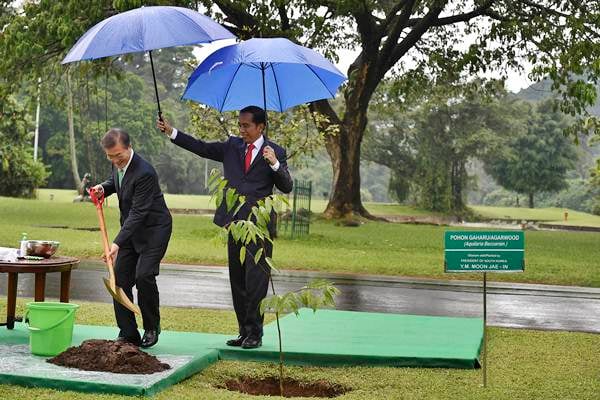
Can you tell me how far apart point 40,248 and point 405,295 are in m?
6.70

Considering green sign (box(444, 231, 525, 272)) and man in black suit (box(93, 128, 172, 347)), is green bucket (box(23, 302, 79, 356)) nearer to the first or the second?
man in black suit (box(93, 128, 172, 347))

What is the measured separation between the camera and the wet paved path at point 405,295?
1218 centimetres

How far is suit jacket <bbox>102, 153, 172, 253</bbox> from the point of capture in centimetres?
779

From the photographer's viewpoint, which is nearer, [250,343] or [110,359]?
[110,359]

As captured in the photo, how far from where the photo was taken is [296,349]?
27.0 feet

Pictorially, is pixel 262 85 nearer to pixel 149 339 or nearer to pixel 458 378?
pixel 149 339

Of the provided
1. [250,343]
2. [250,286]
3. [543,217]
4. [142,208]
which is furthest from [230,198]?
[543,217]

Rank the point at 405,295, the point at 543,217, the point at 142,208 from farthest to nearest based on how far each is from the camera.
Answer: the point at 543,217 < the point at 405,295 < the point at 142,208

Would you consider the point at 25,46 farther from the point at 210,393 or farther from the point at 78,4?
the point at 210,393

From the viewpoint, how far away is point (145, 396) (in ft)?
21.1

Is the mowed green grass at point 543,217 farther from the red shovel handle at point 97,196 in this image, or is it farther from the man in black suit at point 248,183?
the red shovel handle at point 97,196

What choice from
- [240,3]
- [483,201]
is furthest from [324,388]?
[483,201]

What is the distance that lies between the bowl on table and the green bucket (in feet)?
3.75

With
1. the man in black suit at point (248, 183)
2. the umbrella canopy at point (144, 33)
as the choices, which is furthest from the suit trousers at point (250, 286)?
the umbrella canopy at point (144, 33)
